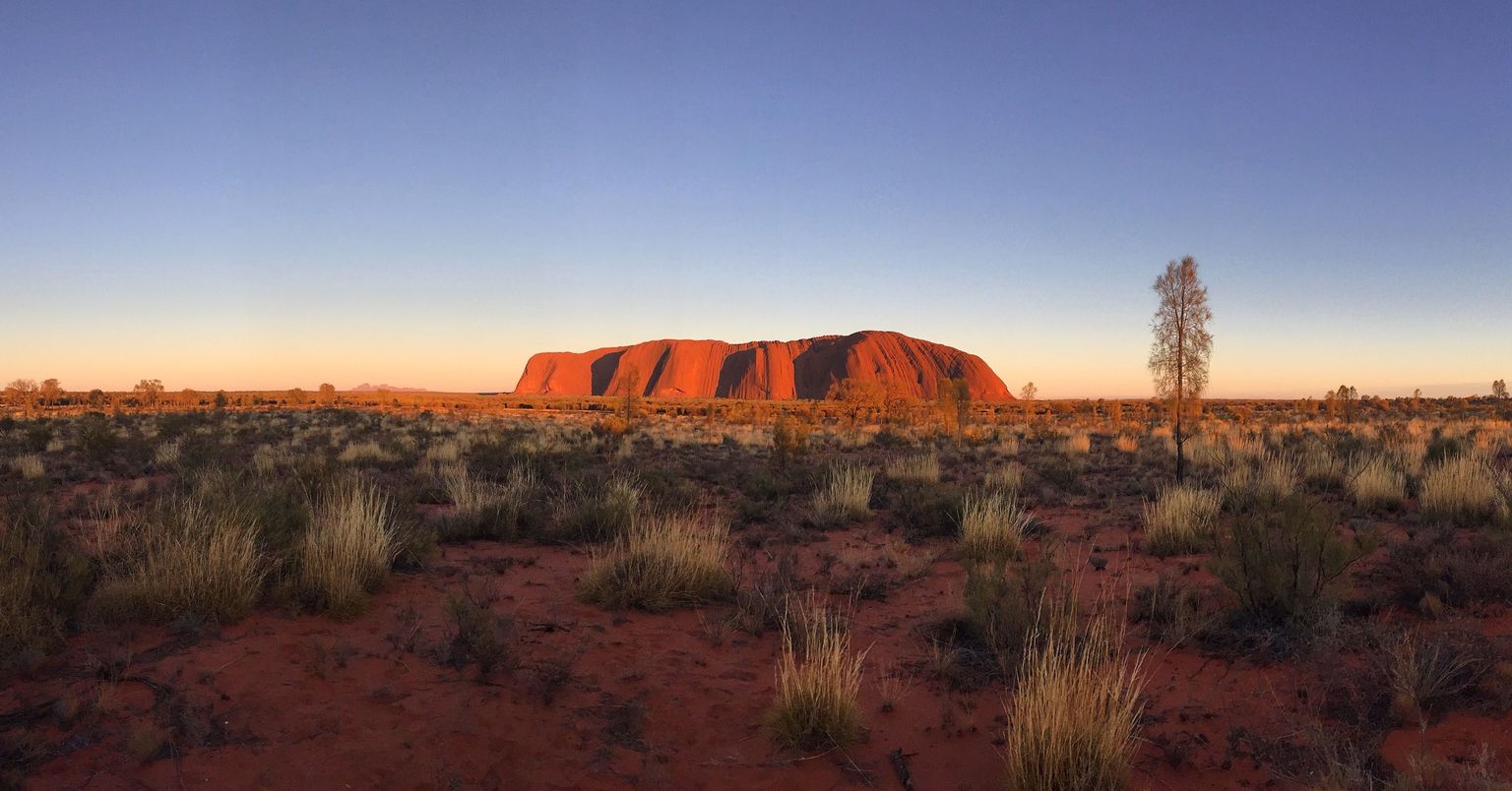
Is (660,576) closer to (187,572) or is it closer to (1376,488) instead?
(187,572)

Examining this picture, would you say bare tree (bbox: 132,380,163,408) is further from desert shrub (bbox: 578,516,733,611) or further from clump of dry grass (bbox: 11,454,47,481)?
desert shrub (bbox: 578,516,733,611)

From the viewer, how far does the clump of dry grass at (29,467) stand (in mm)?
12250

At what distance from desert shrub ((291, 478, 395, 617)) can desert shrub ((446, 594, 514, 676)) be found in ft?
3.11

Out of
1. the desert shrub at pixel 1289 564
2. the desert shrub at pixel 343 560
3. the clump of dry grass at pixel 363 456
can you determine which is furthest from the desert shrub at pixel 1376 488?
the clump of dry grass at pixel 363 456

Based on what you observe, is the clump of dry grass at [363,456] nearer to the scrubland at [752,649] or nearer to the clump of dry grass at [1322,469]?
the scrubland at [752,649]

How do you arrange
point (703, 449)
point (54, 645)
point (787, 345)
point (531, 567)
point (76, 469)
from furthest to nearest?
point (787, 345) < point (703, 449) < point (76, 469) < point (531, 567) < point (54, 645)

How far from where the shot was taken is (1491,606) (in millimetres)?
4992

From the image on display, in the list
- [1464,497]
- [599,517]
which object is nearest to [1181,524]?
[1464,497]

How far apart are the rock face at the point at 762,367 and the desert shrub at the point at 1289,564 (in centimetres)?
10503

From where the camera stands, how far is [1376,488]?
8758 millimetres

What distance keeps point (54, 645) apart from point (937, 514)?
8.17m

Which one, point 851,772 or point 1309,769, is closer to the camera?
point 1309,769

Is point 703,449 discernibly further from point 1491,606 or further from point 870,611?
point 1491,606

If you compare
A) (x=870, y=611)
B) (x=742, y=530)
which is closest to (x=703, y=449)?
(x=742, y=530)
